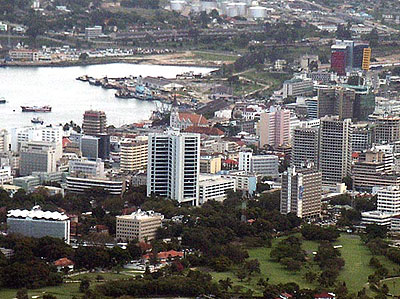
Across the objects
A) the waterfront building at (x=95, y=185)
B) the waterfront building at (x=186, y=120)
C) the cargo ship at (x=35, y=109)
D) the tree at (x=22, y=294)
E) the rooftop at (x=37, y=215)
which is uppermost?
the rooftop at (x=37, y=215)

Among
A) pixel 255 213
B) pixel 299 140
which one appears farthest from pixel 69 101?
pixel 255 213

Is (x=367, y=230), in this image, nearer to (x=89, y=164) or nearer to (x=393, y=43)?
(x=89, y=164)

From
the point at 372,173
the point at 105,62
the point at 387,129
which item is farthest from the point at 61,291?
the point at 105,62

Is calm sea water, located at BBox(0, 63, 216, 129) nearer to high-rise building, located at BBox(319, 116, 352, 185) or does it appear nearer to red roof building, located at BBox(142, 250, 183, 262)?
high-rise building, located at BBox(319, 116, 352, 185)

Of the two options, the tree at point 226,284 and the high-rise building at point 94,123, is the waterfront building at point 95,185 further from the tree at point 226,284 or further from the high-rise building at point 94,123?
the tree at point 226,284

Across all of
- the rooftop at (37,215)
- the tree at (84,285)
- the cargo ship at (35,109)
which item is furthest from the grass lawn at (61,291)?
the cargo ship at (35,109)

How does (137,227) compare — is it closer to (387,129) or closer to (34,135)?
(34,135)

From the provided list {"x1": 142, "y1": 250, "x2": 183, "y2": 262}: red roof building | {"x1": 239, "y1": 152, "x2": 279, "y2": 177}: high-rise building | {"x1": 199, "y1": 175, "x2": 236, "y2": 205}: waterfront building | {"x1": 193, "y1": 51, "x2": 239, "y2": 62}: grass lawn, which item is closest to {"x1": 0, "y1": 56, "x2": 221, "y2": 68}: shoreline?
{"x1": 193, "y1": 51, "x2": 239, "y2": 62}: grass lawn
